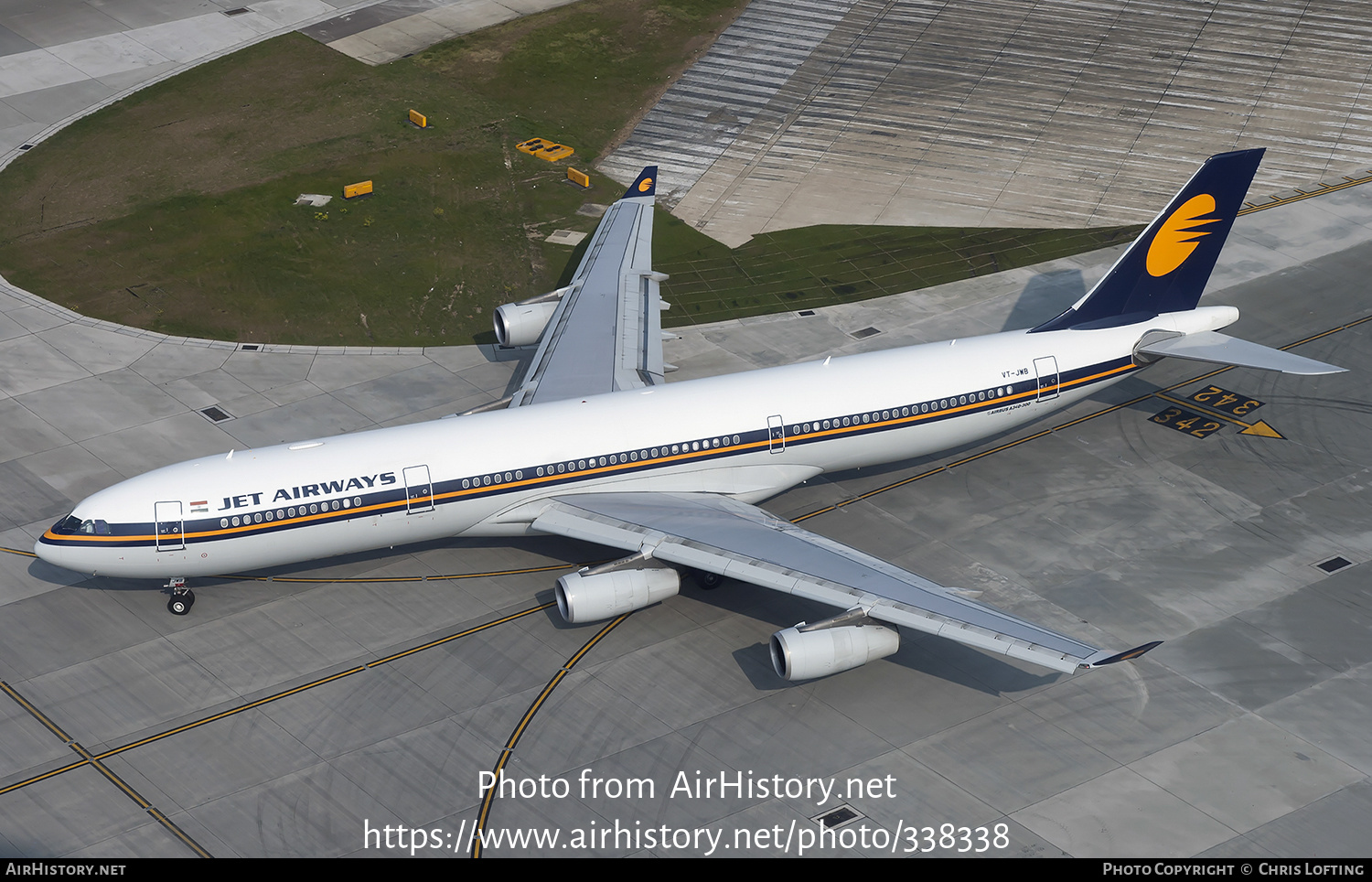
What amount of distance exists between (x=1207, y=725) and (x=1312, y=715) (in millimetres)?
3108

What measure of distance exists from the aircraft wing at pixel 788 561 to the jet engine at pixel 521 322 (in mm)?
11663

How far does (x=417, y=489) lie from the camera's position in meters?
41.6

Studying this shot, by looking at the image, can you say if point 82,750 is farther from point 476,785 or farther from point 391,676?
point 476,785

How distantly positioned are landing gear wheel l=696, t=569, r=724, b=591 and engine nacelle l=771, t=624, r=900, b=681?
18.1 feet

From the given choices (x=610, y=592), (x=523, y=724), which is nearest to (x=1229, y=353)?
(x=610, y=592)

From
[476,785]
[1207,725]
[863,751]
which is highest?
[1207,725]

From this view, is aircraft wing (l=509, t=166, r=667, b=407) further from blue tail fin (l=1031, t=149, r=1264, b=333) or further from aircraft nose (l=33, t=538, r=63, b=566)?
aircraft nose (l=33, t=538, r=63, b=566)

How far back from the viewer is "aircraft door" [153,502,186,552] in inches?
1578

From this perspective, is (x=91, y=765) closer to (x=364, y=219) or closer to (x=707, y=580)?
(x=707, y=580)

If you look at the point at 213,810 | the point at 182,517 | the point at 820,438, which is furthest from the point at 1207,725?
the point at 182,517

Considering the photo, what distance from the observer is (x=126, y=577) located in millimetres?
42000

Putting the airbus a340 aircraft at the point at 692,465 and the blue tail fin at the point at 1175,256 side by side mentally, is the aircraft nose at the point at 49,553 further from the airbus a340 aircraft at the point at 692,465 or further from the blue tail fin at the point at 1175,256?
the blue tail fin at the point at 1175,256

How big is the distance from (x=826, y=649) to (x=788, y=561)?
353cm

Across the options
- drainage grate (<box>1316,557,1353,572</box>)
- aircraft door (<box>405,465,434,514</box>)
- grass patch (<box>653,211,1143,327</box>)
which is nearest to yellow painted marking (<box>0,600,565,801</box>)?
aircraft door (<box>405,465,434,514</box>)
